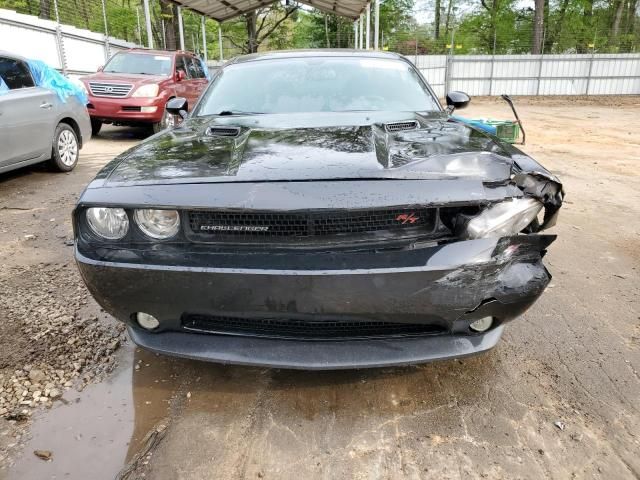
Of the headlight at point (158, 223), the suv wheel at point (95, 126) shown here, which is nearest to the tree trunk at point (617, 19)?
the suv wheel at point (95, 126)

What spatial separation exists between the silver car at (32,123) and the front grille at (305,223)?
4.79 m

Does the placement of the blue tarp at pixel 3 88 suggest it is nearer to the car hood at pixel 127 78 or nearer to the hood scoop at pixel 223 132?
the car hood at pixel 127 78

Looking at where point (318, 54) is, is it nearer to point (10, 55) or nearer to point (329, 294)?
point (329, 294)

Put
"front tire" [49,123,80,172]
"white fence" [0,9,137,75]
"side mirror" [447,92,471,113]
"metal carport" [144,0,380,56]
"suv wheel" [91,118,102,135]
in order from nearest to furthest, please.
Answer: "side mirror" [447,92,471,113], "front tire" [49,123,80,172], "suv wheel" [91,118,102,135], "white fence" [0,9,137,75], "metal carport" [144,0,380,56]

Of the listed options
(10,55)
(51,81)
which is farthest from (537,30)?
(10,55)

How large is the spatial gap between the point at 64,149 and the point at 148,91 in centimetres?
303

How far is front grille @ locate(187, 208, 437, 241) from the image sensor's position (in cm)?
198

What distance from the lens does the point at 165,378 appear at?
2498 mm

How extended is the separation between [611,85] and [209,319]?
2796 cm

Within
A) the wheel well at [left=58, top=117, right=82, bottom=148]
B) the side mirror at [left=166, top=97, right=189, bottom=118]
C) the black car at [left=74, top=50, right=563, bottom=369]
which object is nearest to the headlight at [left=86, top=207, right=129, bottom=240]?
the black car at [left=74, top=50, right=563, bottom=369]

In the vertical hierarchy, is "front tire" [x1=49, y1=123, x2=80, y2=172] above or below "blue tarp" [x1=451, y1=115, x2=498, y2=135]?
below

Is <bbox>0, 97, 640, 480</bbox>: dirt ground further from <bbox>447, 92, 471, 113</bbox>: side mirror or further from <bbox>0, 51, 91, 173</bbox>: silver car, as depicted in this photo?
<bbox>0, 51, 91, 173</bbox>: silver car

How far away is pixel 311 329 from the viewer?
2094 millimetres

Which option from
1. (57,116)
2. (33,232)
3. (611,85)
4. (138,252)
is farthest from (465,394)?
(611,85)
